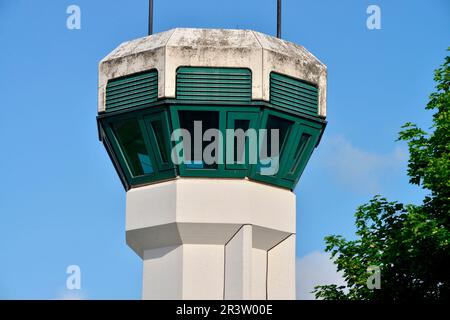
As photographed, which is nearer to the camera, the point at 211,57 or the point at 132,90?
the point at 211,57

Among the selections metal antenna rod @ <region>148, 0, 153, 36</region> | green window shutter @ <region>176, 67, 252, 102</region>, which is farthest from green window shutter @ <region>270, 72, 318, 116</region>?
metal antenna rod @ <region>148, 0, 153, 36</region>

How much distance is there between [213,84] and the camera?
34.6 meters

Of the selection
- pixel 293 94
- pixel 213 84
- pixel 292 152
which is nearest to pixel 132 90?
pixel 213 84

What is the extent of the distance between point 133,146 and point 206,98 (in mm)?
3105

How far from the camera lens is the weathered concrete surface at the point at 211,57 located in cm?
3459

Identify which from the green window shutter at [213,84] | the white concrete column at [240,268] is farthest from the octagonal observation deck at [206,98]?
the white concrete column at [240,268]

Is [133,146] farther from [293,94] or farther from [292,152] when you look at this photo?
[293,94]

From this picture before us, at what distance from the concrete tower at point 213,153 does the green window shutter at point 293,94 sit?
31mm

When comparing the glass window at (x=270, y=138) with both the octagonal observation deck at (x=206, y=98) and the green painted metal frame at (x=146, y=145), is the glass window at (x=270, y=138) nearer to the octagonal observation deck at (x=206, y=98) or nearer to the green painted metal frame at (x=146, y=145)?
the octagonal observation deck at (x=206, y=98)

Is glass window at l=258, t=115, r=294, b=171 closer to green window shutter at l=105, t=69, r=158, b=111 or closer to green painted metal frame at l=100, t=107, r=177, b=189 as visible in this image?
green painted metal frame at l=100, t=107, r=177, b=189

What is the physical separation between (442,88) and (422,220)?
18.2 feet

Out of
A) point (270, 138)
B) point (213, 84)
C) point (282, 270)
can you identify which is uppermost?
point (213, 84)
